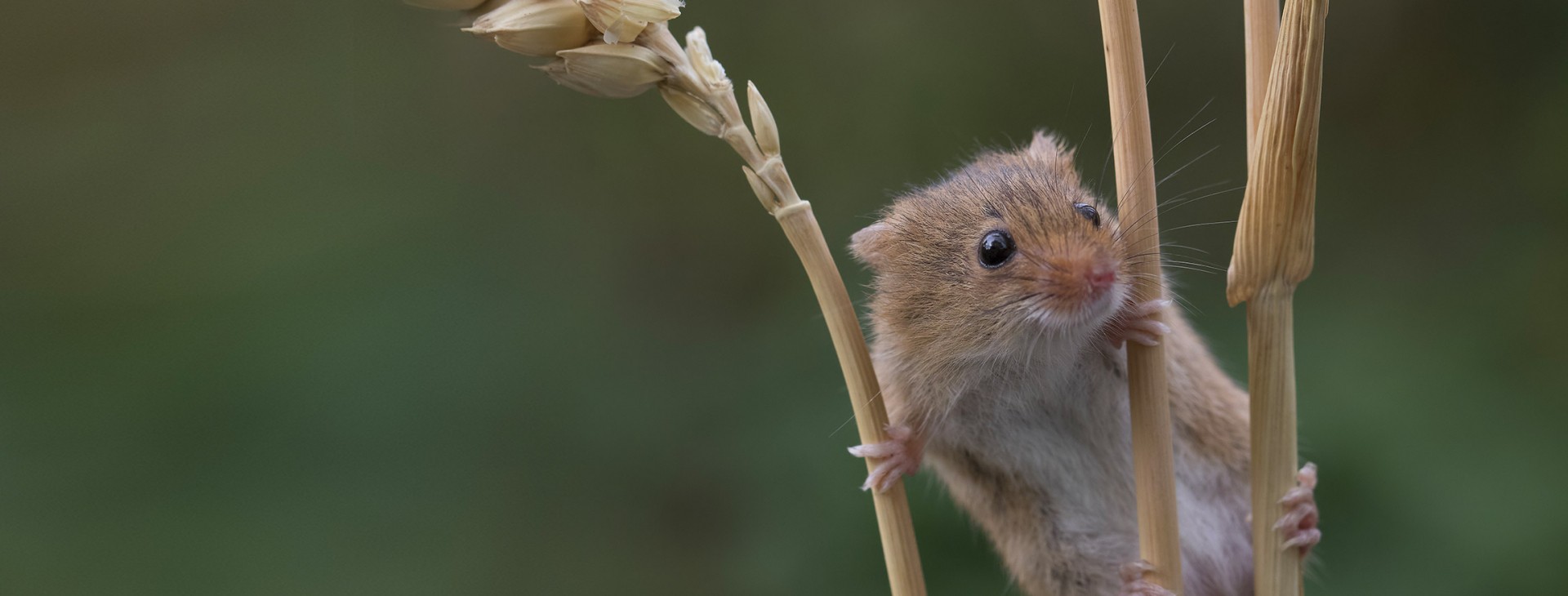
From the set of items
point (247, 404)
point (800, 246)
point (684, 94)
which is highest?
point (684, 94)

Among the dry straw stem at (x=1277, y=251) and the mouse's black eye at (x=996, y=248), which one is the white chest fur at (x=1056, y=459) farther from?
the dry straw stem at (x=1277, y=251)

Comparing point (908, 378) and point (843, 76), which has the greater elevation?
point (843, 76)

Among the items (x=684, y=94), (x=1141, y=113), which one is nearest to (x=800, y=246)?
(x=684, y=94)

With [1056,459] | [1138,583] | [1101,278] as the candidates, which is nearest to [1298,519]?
[1138,583]

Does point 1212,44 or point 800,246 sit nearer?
point 800,246

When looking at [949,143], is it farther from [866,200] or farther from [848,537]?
[848,537]

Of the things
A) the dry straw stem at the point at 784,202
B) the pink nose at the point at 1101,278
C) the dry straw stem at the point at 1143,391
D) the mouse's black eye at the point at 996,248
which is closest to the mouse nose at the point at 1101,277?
the pink nose at the point at 1101,278

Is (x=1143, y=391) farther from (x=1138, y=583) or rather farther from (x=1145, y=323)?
(x=1138, y=583)
